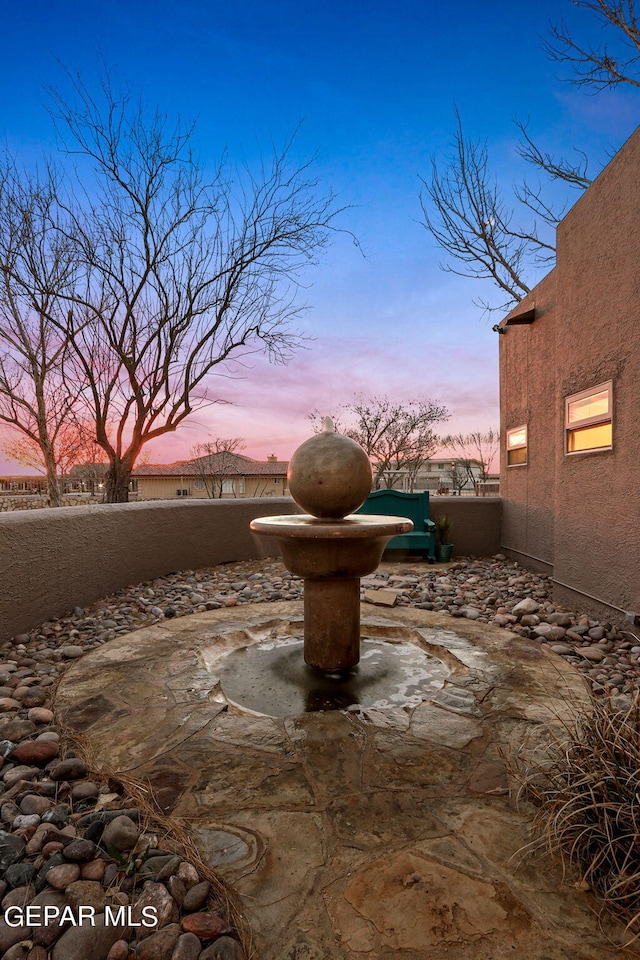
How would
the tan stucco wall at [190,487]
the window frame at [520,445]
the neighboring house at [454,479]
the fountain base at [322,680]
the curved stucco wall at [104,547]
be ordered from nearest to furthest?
1. the fountain base at [322,680]
2. the curved stucco wall at [104,547]
3. the window frame at [520,445]
4. the neighboring house at [454,479]
5. the tan stucco wall at [190,487]

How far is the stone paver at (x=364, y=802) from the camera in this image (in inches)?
48.2

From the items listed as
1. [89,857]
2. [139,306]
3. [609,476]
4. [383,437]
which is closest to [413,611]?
[609,476]

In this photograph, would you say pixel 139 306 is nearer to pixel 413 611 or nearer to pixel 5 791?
pixel 413 611

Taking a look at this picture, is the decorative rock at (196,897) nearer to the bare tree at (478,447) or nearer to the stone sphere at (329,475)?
the stone sphere at (329,475)

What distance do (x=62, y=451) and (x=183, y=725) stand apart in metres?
12.8

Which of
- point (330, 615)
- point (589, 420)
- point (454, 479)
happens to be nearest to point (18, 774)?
point (330, 615)

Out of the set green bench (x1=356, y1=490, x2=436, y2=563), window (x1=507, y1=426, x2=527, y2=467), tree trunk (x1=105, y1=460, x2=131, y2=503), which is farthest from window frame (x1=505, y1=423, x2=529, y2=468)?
tree trunk (x1=105, y1=460, x2=131, y2=503)

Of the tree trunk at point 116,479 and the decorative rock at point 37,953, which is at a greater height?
the tree trunk at point 116,479

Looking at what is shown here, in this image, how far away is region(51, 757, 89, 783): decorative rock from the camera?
6.16 feet

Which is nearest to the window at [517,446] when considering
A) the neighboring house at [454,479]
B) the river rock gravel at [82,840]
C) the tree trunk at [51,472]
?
the river rock gravel at [82,840]

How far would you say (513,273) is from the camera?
11.4 meters

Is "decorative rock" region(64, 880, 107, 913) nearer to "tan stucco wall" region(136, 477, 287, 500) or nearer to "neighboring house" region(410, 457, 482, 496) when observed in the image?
"neighboring house" region(410, 457, 482, 496)

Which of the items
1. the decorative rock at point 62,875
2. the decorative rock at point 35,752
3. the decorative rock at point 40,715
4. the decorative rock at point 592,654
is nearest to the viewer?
the decorative rock at point 62,875

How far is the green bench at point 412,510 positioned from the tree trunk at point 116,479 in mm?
4984
